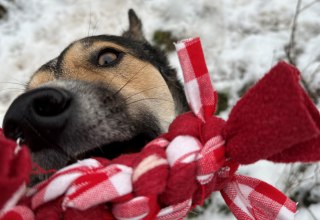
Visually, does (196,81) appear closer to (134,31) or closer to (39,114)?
(39,114)

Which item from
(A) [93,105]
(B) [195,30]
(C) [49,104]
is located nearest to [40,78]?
(A) [93,105]

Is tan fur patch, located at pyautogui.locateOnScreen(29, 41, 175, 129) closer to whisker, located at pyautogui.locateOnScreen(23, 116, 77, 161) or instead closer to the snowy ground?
whisker, located at pyautogui.locateOnScreen(23, 116, 77, 161)

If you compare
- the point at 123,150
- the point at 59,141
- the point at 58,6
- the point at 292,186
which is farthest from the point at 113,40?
the point at 58,6

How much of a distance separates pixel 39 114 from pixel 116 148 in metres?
0.39

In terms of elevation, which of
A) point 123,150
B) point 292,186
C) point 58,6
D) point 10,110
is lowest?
point 292,186

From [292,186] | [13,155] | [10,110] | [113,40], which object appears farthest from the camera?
[292,186]

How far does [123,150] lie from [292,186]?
1.85m

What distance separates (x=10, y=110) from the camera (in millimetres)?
1600

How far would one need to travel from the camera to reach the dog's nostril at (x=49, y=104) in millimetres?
1505

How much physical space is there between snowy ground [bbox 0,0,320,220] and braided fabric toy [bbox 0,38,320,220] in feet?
8.99

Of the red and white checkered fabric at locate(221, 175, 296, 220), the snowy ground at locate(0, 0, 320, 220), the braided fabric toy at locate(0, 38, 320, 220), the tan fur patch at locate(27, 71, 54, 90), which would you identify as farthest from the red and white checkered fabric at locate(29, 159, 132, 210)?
the snowy ground at locate(0, 0, 320, 220)

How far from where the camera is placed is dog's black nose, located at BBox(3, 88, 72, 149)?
149 centimetres

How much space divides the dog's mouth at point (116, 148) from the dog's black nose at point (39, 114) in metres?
0.17

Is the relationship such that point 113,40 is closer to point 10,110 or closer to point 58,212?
point 10,110
